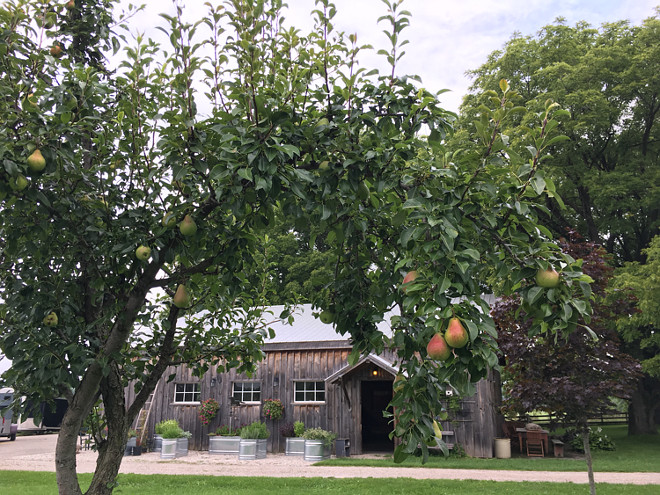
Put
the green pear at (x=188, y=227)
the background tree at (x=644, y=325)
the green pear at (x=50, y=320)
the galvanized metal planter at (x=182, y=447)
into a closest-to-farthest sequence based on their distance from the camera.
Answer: the green pear at (x=188, y=227)
the green pear at (x=50, y=320)
the background tree at (x=644, y=325)
the galvanized metal planter at (x=182, y=447)

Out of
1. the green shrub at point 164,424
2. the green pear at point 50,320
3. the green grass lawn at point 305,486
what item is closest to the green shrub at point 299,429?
the green shrub at point 164,424

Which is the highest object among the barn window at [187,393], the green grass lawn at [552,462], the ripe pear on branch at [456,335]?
the ripe pear on branch at [456,335]

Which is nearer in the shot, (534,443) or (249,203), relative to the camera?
(249,203)

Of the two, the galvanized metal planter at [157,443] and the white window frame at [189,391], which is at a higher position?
the white window frame at [189,391]

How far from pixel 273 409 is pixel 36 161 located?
1346 cm

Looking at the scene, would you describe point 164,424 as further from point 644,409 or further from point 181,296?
point 644,409

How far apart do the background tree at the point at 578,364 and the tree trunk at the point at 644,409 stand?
1253cm

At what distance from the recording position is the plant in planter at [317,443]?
13219 millimetres

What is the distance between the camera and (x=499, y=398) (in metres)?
15.1

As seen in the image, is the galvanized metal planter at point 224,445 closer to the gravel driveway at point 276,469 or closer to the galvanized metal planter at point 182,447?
the gravel driveway at point 276,469

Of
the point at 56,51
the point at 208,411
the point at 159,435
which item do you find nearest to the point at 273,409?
the point at 208,411

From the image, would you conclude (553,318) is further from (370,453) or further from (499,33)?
(499,33)

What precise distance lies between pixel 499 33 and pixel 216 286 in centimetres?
2080

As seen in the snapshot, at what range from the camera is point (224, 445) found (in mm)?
14680
